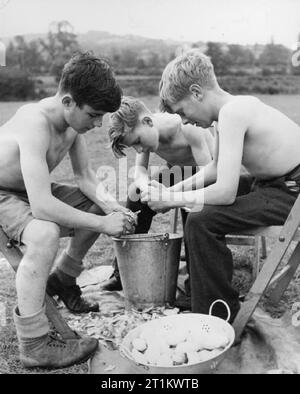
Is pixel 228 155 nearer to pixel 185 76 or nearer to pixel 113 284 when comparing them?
pixel 185 76

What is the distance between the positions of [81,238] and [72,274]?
29 centimetres

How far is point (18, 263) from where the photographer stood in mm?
3363

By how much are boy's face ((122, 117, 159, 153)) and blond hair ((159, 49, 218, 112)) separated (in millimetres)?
743

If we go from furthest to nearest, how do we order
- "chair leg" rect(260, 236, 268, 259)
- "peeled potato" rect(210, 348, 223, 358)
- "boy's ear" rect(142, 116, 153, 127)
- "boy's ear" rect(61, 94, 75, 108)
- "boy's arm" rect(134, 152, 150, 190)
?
"chair leg" rect(260, 236, 268, 259), "boy's arm" rect(134, 152, 150, 190), "boy's ear" rect(142, 116, 153, 127), "boy's ear" rect(61, 94, 75, 108), "peeled potato" rect(210, 348, 223, 358)

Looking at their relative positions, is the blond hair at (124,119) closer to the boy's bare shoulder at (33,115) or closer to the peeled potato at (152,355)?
the boy's bare shoulder at (33,115)

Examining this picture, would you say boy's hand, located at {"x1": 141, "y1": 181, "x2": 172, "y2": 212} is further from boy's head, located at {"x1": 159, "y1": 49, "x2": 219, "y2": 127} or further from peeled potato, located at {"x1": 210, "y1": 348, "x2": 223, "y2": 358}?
peeled potato, located at {"x1": 210, "y1": 348, "x2": 223, "y2": 358}

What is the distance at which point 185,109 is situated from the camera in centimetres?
372

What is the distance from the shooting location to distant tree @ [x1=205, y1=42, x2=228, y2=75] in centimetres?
2992

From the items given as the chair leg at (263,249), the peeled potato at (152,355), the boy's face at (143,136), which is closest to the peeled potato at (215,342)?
the peeled potato at (152,355)

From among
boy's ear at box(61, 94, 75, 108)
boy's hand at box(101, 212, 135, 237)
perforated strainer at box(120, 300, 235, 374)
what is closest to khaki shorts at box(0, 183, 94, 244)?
boy's hand at box(101, 212, 135, 237)

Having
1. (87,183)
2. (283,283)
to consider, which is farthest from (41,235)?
(283,283)

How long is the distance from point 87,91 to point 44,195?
2.35 ft
